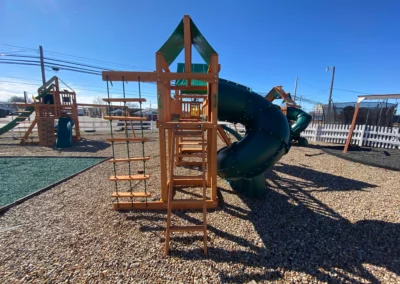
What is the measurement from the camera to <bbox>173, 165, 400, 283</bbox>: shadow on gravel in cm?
203

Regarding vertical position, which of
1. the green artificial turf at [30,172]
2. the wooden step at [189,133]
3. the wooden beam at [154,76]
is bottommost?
the green artificial turf at [30,172]

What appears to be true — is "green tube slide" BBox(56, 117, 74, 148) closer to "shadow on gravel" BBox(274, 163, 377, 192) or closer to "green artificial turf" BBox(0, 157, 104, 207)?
"green artificial turf" BBox(0, 157, 104, 207)

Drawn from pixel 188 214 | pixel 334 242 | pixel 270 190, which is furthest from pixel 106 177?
pixel 334 242

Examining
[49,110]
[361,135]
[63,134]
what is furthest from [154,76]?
[361,135]

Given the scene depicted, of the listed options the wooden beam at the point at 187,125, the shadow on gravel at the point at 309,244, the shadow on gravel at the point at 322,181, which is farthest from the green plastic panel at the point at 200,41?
the shadow on gravel at the point at 322,181

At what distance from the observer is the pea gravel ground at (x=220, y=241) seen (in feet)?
6.46

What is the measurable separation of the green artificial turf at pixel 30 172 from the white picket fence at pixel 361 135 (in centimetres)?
1344

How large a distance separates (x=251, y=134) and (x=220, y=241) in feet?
6.51

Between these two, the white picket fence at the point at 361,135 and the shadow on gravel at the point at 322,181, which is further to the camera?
the white picket fence at the point at 361,135

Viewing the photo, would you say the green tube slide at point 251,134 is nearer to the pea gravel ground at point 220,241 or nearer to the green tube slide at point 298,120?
the pea gravel ground at point 220,241

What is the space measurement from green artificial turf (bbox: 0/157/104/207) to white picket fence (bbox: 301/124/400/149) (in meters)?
13.4

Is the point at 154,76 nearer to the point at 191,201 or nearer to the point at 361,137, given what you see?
the point at 191,201

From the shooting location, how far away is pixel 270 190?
4.21 m

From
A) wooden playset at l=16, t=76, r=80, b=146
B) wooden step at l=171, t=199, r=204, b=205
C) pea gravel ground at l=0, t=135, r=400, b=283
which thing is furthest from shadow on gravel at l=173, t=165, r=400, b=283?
wooden playset at l=16, t=76, r=80, b=146
